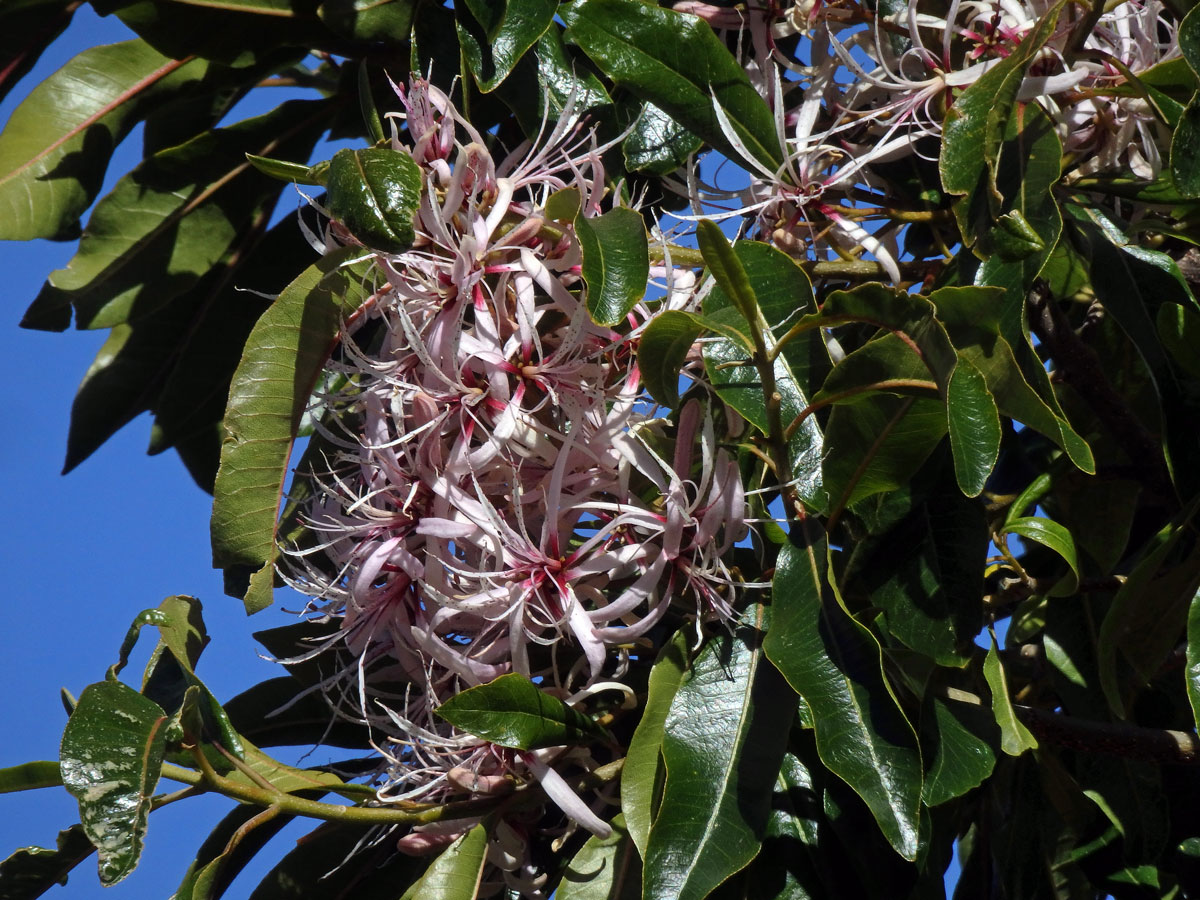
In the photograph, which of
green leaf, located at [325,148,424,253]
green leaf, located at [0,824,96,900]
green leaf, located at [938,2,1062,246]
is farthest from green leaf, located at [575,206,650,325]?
green leaf, located at [0,824,96,900]

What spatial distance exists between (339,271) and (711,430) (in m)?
0.35

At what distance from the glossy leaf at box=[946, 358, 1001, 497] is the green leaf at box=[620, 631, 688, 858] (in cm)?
30

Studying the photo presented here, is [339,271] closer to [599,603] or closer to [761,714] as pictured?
[599,603]

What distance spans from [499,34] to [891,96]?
0.38 m

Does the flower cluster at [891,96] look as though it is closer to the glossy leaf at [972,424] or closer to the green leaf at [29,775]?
the glossy leaf at [972,424]

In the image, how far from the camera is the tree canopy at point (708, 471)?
0.90 metres

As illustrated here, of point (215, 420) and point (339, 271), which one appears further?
point (215, 420)

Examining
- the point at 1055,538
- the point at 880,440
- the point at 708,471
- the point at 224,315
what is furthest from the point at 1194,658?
the point at 224,315

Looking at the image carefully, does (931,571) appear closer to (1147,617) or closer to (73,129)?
(1147,617)

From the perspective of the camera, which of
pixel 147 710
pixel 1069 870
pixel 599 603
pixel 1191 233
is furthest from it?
pixel 1069 870

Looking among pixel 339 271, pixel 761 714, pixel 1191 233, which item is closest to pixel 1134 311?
pixel 1191 233

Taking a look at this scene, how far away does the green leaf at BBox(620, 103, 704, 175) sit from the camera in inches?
45.3

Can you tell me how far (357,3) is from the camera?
1207mm

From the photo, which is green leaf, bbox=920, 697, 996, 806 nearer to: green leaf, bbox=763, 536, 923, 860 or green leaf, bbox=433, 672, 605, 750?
green leaf, bbox=763, 536, 923, 860
